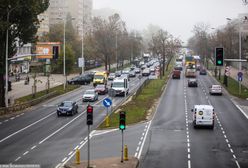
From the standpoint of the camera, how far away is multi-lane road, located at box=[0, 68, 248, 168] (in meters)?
29.3

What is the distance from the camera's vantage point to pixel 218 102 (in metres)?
60.9

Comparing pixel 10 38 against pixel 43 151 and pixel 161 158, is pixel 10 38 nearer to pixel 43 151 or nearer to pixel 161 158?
pixel 43 151

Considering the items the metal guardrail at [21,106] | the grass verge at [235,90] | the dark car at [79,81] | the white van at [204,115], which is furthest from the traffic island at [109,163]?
the dark car at [79,81]

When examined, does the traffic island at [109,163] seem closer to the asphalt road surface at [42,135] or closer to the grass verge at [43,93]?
the asphalt road surface at [42,135]

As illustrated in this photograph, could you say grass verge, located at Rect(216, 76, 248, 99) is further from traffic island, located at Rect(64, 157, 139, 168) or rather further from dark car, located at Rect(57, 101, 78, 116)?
traffic island, located at Rect(64, 157, 139, 168)

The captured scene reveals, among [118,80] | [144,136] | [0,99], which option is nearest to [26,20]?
[0,99]

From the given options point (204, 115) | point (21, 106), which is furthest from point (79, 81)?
point (204, 115)

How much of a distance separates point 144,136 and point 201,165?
33.9ft

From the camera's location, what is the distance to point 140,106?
179 ft

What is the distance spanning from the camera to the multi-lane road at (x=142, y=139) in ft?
96.1

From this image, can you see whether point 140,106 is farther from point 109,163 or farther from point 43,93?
point 109,163

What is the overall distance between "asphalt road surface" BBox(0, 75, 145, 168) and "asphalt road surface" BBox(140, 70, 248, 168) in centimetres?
527

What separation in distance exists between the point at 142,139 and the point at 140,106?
18.4 meters

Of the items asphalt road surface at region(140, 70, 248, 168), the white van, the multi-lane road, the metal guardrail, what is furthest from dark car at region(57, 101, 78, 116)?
the white van
